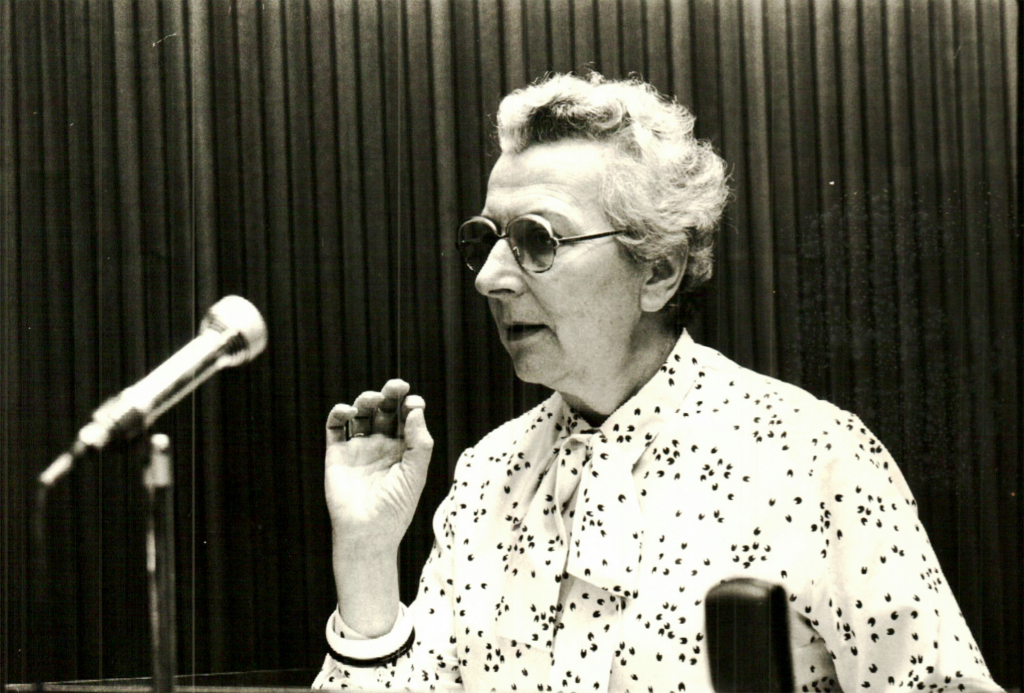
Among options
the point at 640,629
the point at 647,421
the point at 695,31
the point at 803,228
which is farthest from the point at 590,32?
the point at 640,629

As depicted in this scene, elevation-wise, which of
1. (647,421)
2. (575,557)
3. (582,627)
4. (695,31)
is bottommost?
(582,627)

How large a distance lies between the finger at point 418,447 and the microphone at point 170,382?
0.35 meters

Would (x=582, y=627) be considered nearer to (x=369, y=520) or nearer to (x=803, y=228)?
(x=369, y=520)

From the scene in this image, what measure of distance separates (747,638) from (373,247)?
121 cm

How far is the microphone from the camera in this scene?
1436mm

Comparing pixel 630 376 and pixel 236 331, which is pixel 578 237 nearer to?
pixel 630 376

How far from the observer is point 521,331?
6.37 feet

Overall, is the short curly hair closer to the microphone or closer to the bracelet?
the microphone

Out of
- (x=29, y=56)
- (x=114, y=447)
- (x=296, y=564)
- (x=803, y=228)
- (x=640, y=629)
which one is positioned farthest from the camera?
(x=29, y=56)

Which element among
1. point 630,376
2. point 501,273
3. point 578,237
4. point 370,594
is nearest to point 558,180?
point 578,237

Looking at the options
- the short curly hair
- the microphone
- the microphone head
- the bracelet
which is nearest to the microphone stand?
the microphone

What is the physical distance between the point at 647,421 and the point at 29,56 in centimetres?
156

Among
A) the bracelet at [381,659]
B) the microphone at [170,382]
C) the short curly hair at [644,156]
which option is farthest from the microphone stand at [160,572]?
the short curly hair at [644,156]

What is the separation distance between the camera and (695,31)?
2.02 metres
